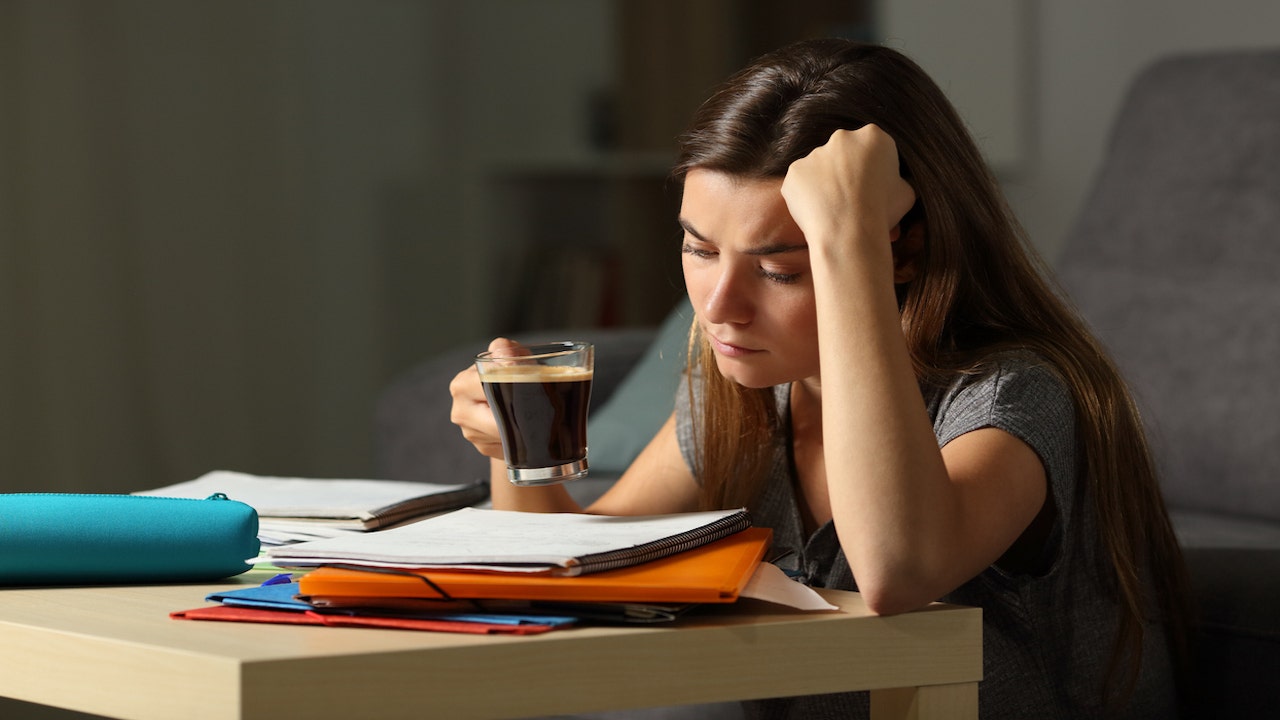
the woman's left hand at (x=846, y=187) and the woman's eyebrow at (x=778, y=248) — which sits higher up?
the woman's left hand at (x=846, y=187)

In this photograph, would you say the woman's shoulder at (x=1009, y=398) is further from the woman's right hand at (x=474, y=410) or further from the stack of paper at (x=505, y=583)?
the woman's right hand at (x=474, y=410)

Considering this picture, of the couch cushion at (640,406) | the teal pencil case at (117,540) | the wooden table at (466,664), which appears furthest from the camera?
the couch cushion at (640,406)

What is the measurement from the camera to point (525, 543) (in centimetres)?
92

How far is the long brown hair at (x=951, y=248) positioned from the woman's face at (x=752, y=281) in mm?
32

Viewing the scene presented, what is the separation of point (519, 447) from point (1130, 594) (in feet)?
1.75

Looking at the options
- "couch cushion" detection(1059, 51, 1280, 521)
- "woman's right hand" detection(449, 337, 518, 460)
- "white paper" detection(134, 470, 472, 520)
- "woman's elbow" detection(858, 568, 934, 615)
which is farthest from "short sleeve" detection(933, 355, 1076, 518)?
"couch cushion" detection(1059, 51, 1280, 521)

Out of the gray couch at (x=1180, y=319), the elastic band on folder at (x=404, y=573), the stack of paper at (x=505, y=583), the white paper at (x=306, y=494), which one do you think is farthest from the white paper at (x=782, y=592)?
the gray couch at (x=1180, y=319)

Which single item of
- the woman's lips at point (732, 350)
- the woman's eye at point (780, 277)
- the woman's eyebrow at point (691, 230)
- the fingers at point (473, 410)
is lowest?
the fingers at point (473, 410)

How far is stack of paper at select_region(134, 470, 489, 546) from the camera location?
1.17 meters

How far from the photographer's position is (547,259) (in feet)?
12.9

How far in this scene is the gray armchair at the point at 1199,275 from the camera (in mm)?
2016

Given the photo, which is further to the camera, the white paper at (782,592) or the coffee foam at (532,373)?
the coffee foam at (532,373)

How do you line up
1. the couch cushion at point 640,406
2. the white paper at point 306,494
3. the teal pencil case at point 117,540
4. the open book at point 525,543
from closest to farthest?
1. the open book at point 525,543
2. the teal pencil case at point 117,540
3. the white paper at point 306,494
4. the couch cushion at point 640,406

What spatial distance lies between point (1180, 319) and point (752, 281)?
4.03 ft
